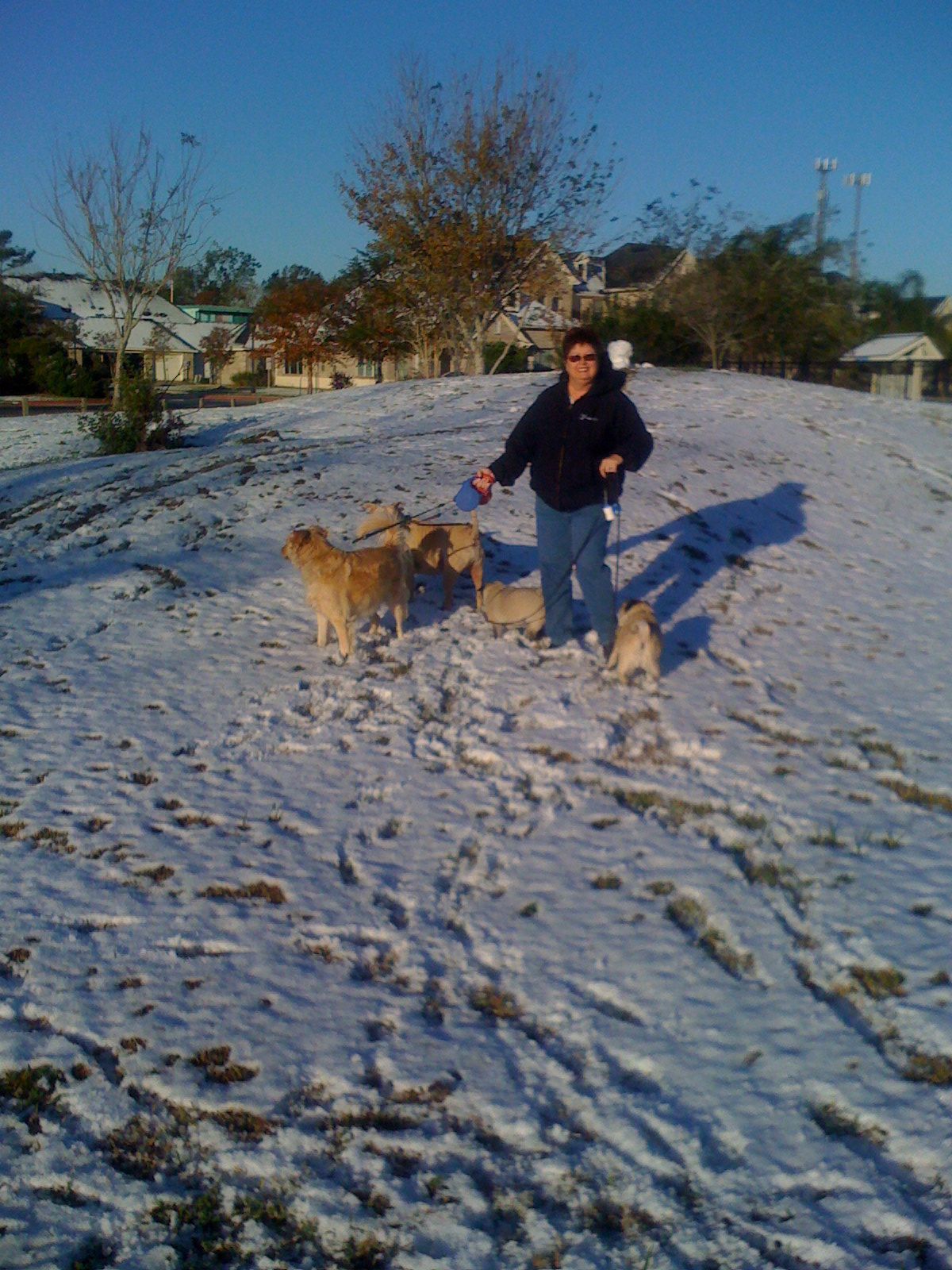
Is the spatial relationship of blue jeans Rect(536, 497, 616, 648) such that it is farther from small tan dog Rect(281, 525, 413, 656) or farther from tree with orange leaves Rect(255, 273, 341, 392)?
tree with orange leaves Rect(255, 273, 341, 392)

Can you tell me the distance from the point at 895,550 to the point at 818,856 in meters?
7.45

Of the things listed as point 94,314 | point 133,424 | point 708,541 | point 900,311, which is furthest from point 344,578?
point 94,314

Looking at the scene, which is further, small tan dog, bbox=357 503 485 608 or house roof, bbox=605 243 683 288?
house roof, bbox=605 243 683 288

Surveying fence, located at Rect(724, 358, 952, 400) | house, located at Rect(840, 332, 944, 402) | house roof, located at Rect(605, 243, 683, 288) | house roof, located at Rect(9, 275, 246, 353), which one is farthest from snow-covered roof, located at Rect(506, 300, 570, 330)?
house roof, located at Rect(9, 275, 246, 353)

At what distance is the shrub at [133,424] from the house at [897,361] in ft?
65.7

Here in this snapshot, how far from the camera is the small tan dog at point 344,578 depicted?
7.61m

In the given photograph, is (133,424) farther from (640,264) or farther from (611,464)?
(640,264)

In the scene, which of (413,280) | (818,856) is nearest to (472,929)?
(818,856)

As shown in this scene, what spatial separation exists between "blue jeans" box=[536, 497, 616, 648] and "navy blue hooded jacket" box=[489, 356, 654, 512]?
0.11m

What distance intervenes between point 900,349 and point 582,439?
113 feet

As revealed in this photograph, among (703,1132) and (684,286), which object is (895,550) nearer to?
(703,1132)

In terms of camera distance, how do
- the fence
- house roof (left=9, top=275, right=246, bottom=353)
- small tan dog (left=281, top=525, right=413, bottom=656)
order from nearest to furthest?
1. small tan dog (left=281, top=525, right=413, bottom=656)
2. the fence
3. house roof (left=9, top=275, right=246, bottom=353)

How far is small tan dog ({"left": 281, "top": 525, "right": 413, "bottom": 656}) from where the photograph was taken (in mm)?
7613

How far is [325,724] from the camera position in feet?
22.3
